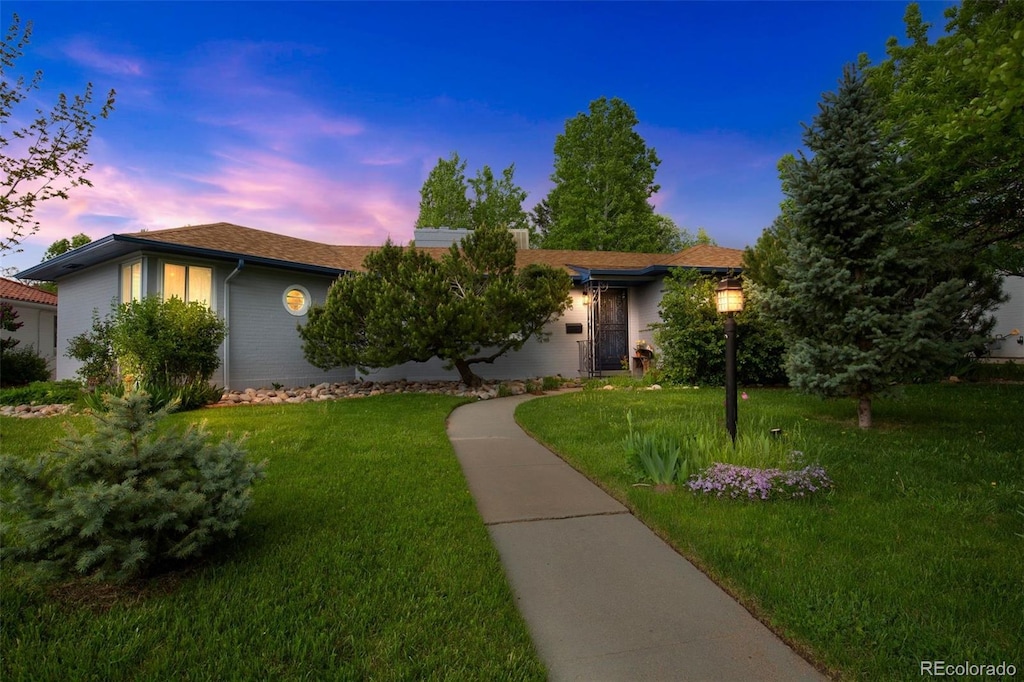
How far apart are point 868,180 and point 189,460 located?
7.82 meters

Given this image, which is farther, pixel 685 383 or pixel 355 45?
pixel 685 383

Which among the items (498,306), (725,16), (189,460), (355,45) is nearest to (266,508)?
(189,460)

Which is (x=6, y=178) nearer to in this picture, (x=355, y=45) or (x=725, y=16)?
(x=355, y=45)

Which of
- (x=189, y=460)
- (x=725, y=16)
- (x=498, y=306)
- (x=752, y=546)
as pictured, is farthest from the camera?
(x=498, y=306)

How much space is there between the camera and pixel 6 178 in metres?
4.13

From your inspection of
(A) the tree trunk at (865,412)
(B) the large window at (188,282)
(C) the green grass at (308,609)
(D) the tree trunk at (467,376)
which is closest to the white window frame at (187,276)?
(B) the large window at (188,282)

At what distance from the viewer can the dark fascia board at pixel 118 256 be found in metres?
9.41

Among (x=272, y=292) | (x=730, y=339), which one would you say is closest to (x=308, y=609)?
(x=730, y=339)

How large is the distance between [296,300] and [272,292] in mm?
642

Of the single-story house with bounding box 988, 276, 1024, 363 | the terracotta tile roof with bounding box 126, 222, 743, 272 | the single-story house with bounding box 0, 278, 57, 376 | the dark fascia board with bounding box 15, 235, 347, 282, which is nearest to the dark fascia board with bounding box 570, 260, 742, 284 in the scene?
the terracotta tile roof with bounding box 126, 222, 743, 272

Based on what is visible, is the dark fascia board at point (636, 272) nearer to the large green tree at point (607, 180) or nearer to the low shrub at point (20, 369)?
the large green tree at point (607, 180)

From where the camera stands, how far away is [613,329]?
48.6 feet

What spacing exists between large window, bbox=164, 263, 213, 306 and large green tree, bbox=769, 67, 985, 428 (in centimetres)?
1170

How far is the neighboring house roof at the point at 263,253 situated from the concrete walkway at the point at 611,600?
9.31 metres
